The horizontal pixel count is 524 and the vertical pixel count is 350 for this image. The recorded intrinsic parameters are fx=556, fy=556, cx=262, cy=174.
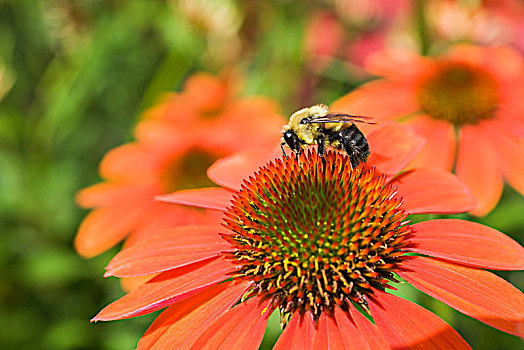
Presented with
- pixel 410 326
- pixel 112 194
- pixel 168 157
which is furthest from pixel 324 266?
pixel 168 157

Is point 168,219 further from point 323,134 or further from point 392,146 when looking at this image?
point 392,146

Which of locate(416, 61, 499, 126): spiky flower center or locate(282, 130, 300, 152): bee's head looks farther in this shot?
locate(416, 61, 499, 126): spiky flower center

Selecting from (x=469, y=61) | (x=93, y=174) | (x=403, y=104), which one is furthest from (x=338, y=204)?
(x=93, y=174)

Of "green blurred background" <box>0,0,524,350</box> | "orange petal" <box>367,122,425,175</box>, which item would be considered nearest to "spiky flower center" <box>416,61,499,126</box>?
"green blurred background" <box>0,0,524,350</box>

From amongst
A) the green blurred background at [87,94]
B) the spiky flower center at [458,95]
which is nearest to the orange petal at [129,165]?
the green blurred background at [87,94]

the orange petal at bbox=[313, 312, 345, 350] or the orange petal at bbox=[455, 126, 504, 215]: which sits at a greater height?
the orange petal at bbox=[455, 126, 504, 215]

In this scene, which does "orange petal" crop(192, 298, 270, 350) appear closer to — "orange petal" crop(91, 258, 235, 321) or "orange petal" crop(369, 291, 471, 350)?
"orange petal" crop(91, 258, 235, 321)

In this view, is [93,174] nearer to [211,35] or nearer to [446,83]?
[211,35]
